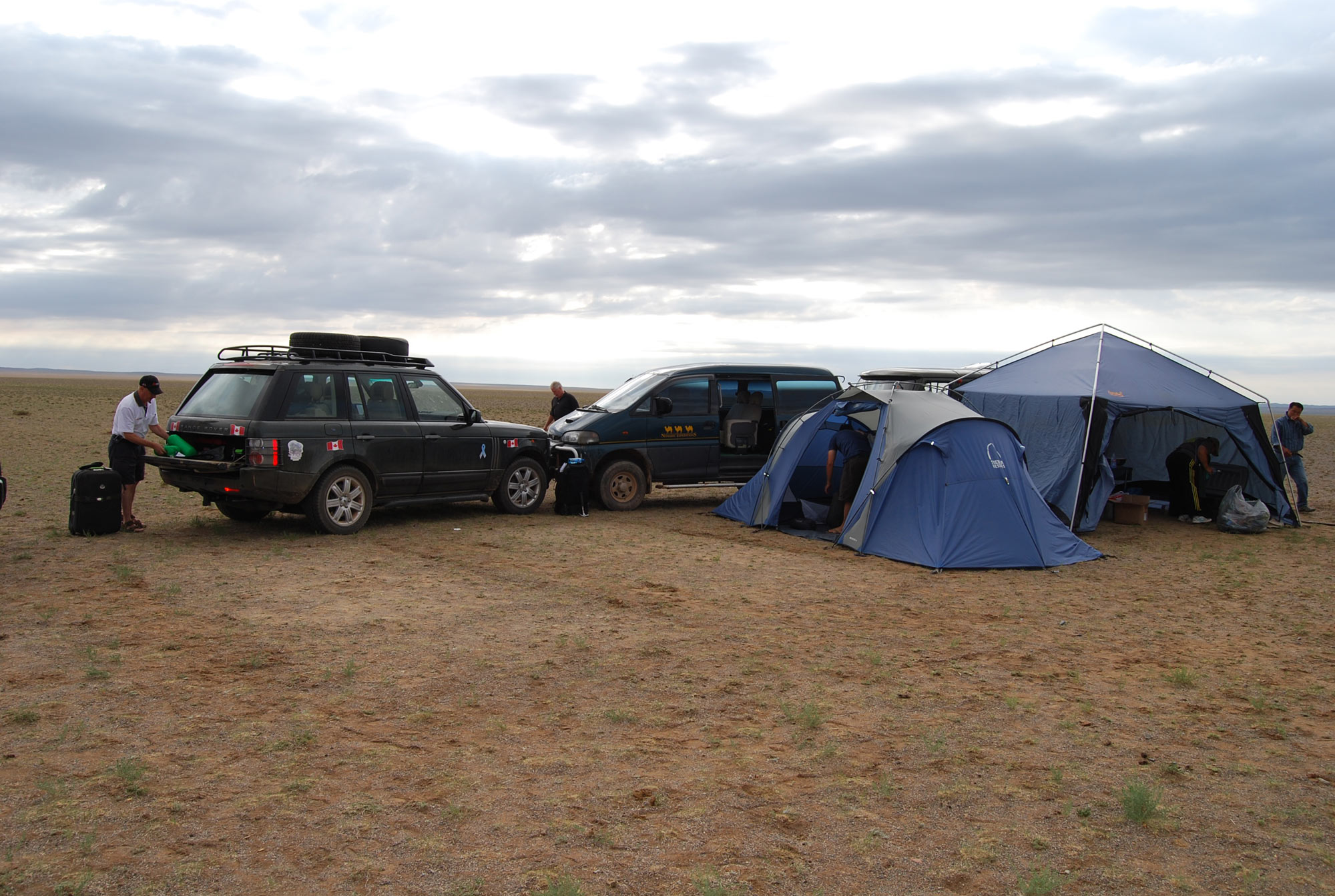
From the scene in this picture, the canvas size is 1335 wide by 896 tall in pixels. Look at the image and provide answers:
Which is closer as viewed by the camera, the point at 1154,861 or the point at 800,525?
the point at 1154,861

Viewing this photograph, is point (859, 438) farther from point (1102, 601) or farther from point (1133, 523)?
point (1133, 523)

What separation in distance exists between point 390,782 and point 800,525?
8954 mm

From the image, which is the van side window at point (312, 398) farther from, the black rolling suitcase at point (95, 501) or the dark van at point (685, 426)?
the dark van at point (685, 426)

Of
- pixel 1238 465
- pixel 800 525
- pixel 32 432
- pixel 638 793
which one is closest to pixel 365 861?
pixel 638 793

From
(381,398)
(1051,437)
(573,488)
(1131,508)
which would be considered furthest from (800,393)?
(381,398)

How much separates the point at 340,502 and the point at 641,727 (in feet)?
22.4

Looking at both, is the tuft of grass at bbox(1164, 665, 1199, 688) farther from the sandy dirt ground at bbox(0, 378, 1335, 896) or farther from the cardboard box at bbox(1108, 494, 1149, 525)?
the cardboard box at bbox(1108, 494, 1149, 525)

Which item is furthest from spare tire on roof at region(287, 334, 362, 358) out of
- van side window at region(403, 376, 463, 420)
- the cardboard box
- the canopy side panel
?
the cardboard box

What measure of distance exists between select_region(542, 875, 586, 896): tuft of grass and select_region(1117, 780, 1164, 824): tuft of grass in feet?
8.14

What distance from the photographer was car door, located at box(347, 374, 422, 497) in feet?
36.8

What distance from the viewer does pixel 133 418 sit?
1063 cm

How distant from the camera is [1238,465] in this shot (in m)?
14.8

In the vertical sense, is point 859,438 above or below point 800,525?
above

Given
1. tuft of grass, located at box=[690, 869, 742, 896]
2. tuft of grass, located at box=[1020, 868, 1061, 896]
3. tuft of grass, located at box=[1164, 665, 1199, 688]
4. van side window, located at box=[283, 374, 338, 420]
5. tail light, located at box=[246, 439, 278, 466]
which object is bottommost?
tuft of grass, located at box=[690, 869, 742, 896]
